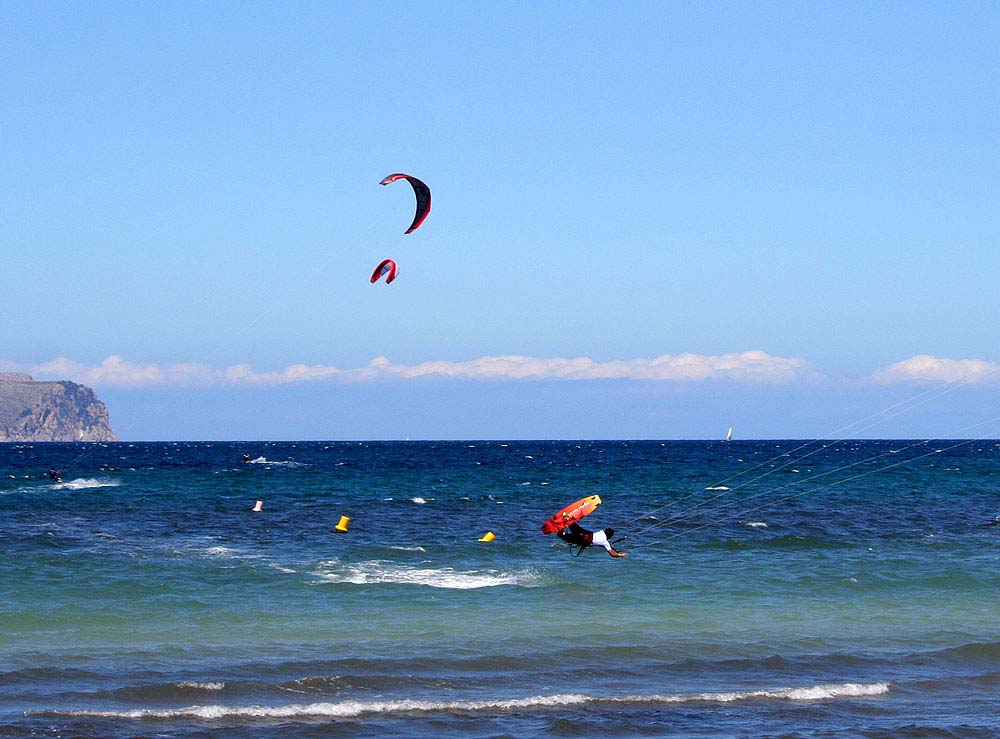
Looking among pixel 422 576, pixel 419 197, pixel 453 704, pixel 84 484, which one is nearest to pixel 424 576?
pixel 422 576

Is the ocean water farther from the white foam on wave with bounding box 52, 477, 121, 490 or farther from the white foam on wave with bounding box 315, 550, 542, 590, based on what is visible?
the white foam on wave with bounding box 52, 477, 121, 490

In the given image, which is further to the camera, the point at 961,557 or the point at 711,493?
the point at 711,493

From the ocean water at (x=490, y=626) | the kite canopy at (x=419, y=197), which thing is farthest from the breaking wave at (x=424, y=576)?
the kite canopy at (x=419, y=197)

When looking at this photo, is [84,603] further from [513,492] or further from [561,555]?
[513,492]

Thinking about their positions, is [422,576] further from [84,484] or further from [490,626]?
[84,484]

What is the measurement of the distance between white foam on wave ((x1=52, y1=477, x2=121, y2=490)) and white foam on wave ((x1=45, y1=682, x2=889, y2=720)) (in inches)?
1867

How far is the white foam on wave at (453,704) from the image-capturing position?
1714 cm

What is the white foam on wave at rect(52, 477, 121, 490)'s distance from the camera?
62.7 metres

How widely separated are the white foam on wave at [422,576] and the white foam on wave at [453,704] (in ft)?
33.1

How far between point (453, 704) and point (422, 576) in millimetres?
11800

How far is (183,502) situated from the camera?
169 feet

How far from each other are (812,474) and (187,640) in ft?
213

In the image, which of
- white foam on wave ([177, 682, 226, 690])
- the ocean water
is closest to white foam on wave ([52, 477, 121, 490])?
the ocean water

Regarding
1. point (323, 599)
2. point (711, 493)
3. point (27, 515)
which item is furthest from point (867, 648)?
point (711, 493)
